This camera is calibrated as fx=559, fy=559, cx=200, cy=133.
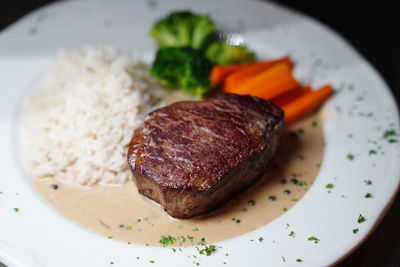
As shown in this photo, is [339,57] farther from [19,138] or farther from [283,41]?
[19,138]

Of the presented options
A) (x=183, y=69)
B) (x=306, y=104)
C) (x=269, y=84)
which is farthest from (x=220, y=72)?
(x=306, y=104)

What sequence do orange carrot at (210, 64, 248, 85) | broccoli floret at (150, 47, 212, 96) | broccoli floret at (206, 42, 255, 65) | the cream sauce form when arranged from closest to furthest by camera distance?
the cream sauce → broccoli floret at (150, 47, 212, 96) → orange carrot at (210, 64, 248, 85) → broccoli floret at (206, 42, 255, 65)

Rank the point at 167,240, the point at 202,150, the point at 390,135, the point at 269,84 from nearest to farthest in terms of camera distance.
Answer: the point at 167,240, the point at 202,150, the point at 390,135, the point at 269,84

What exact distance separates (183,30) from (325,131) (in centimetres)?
205

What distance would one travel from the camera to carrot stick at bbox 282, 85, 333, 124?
5828 mm

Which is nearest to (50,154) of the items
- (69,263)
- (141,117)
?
(141,117)

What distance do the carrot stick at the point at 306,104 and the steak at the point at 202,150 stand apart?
63 centimetres

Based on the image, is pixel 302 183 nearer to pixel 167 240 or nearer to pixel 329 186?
pixel 329 186

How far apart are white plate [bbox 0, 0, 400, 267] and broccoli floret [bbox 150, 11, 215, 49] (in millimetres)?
240

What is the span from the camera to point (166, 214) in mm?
4859

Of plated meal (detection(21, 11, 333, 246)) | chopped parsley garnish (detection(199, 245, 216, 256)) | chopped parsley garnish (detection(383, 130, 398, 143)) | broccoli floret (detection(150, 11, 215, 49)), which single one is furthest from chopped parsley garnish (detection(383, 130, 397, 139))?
broccoli floret (detection(150, 11, 215, 49))

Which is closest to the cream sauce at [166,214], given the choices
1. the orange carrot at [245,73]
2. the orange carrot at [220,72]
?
the orange carrot at [245,73]

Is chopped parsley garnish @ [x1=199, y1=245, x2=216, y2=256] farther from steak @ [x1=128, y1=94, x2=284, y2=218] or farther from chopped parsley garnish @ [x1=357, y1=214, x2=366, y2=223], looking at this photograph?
chopped parsley garnish @ [x1=357, y1=214, x2=366, y2=223]

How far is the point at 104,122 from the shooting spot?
211 inches
